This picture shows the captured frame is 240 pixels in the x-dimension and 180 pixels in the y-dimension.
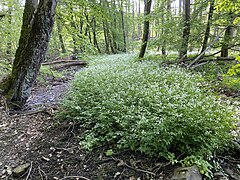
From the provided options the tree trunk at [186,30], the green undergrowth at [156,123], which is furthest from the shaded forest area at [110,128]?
the tree trunk at [186,30]

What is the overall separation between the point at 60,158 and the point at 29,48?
300 cm

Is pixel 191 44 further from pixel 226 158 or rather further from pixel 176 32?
pixel 226 158

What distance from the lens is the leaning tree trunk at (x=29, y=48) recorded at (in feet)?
14.9

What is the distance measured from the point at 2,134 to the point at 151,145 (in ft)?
10.6

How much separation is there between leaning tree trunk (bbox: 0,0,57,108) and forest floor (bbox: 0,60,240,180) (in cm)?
73

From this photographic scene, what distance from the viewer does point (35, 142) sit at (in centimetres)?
359

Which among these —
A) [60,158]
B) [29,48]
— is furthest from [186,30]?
[60,158]

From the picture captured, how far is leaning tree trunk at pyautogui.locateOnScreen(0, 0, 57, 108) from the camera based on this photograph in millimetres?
4551

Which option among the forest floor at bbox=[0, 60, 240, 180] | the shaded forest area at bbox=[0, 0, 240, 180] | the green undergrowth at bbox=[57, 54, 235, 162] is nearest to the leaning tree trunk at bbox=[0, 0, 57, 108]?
the shaded forest area at bbox=[0, 0, 240, 180]

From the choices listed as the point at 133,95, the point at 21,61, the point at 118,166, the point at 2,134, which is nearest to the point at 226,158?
the point at 118,166

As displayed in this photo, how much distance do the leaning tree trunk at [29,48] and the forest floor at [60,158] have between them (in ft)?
2.41

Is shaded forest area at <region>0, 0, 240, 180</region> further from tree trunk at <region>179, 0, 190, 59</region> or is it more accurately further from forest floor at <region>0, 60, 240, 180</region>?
tree trunk at <region>179, 0, 190, 59</region>

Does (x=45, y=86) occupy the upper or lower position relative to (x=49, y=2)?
lower

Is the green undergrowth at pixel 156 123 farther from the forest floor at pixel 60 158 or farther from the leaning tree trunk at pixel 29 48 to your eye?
the leaning tree trunk at pixel 29 48
